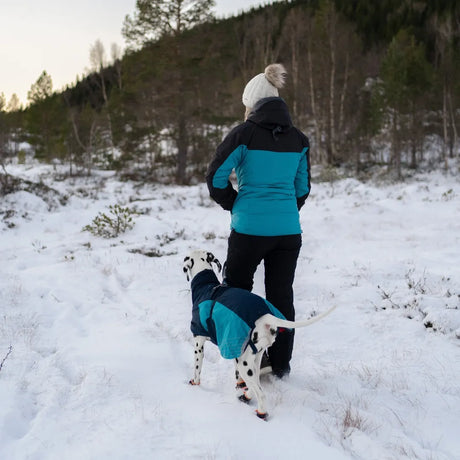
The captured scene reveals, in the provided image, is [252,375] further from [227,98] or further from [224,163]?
[227,98]

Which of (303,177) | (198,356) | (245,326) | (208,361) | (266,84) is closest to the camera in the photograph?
(245,326)

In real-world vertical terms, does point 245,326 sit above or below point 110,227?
above

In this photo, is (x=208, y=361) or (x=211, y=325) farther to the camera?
(x=208, y=361)

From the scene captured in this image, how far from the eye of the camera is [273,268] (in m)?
2.71

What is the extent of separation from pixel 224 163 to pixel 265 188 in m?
0.34

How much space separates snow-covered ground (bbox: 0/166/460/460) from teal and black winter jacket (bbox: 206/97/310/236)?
1249 millimetres

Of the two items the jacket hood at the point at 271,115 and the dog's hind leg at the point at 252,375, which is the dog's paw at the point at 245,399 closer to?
the dog's hind leg at the point at 252,375

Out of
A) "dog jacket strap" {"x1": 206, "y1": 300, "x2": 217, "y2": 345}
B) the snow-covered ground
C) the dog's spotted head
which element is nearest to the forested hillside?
the snow-covered ground

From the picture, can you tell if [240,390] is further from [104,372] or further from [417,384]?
[417,384]

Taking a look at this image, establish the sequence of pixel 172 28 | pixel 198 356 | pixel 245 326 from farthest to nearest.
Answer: pixel 172 28, pixel 198 356, pixel 245 326

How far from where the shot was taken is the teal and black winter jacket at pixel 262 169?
7.98 feet

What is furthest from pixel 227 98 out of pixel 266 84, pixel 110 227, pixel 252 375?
pixel 252 375

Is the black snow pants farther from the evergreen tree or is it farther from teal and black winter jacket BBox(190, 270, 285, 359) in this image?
the evergreen tree

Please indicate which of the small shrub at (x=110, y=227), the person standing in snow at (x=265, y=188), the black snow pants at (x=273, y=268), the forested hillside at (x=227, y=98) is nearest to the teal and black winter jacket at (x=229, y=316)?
the black snow pants at (x=273, y=268)
